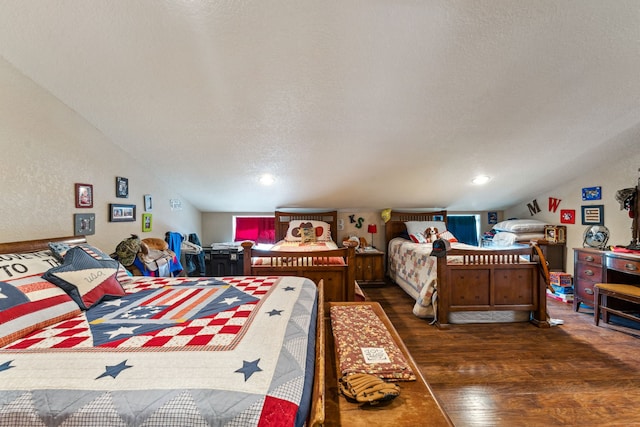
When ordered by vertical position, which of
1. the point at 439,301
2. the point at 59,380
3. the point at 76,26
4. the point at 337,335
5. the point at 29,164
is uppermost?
the point at 76,26

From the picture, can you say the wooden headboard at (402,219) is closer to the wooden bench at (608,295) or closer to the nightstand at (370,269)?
the nightstand at (370,269)

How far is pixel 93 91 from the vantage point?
195 cm

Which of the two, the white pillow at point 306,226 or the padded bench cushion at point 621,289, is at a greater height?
the white pillow at point 306,226

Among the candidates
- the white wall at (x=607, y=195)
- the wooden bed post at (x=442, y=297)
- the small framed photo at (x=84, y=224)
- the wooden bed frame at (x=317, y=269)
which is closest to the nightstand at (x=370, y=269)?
the wooden bed post at (x=442, y=297)

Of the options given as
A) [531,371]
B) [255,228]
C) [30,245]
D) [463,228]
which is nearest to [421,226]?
[463,228]

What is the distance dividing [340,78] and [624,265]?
339cm

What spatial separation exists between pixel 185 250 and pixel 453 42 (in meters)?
3.73

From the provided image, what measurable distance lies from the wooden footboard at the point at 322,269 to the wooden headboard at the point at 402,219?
226cm

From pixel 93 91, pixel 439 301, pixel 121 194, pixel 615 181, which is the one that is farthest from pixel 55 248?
pixel 615 181

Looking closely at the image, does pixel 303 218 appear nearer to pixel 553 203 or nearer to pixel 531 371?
pixel 531 371

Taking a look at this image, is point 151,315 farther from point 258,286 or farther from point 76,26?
point 76,26

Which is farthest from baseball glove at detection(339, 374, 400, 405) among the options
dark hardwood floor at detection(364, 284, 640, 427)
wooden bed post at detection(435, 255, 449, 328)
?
wooden bed post at detection(435, 255, 449, 328)

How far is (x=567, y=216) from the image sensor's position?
388 centimetres

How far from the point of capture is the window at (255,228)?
4.73 meters
